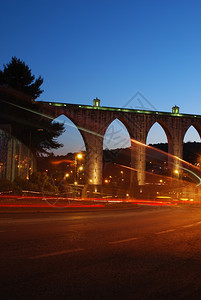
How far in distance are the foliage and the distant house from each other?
5.52 feet

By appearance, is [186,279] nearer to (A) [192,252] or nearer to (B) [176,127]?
(A) [192,252]

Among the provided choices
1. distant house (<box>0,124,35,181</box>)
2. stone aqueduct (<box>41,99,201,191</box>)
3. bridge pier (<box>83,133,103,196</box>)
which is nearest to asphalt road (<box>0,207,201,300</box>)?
distant house (<box>0,124,35,181</box>)

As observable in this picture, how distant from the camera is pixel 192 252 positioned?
7.46 metres

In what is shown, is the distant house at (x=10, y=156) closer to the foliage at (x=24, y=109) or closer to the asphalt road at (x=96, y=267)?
the foliage at (x=24, y=109)

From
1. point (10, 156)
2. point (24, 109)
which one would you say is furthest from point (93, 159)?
point (10, 156)

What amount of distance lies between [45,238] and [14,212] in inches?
355

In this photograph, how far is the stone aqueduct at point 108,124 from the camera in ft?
189

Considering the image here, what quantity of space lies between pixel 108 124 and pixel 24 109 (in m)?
25.1

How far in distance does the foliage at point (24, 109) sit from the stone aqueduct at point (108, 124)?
44.4 ft

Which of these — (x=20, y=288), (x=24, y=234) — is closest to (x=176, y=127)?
(x=24, y=234)

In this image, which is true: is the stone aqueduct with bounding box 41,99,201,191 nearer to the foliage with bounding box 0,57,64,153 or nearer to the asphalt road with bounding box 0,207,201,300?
the foliage with bounding box 0,57,64,153

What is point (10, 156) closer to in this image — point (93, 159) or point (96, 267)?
point (96, 267)

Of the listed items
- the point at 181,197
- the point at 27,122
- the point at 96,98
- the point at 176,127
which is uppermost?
the point at 96,98

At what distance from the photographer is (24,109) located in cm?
3688
